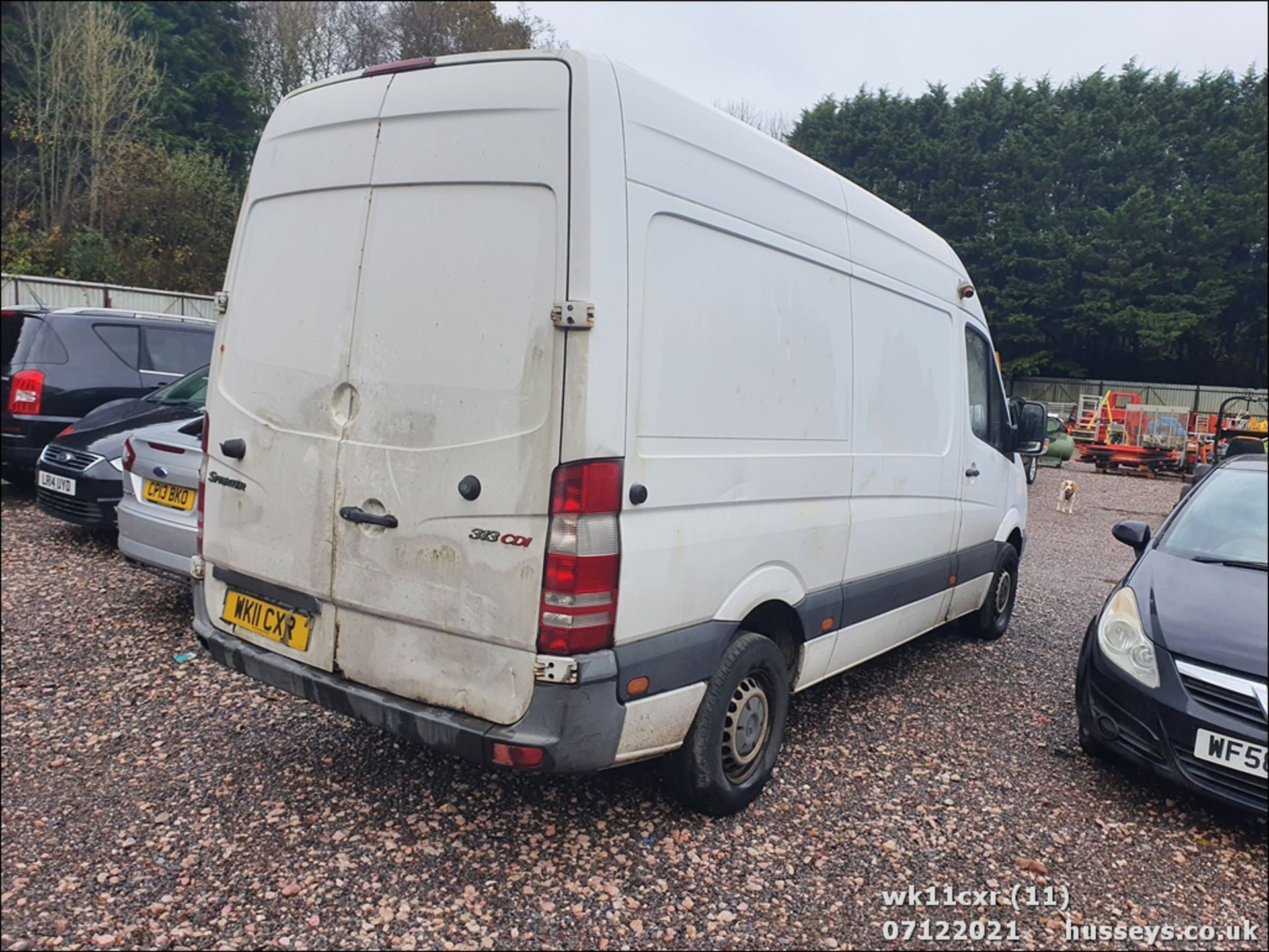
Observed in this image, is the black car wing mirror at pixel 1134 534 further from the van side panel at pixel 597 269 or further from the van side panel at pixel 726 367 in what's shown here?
the van side panel at pixel 597 269

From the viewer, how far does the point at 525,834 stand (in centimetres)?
312

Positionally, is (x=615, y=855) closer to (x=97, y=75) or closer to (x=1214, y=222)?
(x=1214, y=222)

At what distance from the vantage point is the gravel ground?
2.65 m

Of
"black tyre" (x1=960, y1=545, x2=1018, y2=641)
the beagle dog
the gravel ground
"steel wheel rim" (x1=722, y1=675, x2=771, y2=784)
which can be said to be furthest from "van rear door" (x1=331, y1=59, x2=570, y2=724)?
the beagle dog

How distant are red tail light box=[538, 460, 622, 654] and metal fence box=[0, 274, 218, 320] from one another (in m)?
14.5

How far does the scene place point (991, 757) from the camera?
402cm

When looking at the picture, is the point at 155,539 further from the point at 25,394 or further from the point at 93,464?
the point at 25,394

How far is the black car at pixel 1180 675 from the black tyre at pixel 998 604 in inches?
68.4

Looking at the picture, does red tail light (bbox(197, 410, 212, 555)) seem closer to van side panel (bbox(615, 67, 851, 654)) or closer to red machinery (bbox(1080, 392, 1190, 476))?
van side panel (bbox(615, 67, 851, 654))

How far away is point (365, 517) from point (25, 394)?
6414mm

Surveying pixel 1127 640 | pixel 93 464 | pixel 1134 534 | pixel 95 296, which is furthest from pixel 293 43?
pixel 1127 640

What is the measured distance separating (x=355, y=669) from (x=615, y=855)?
1.09m

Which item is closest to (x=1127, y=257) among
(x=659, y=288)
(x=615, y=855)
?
(x=659, y=288)

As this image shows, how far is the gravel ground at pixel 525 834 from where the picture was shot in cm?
265
